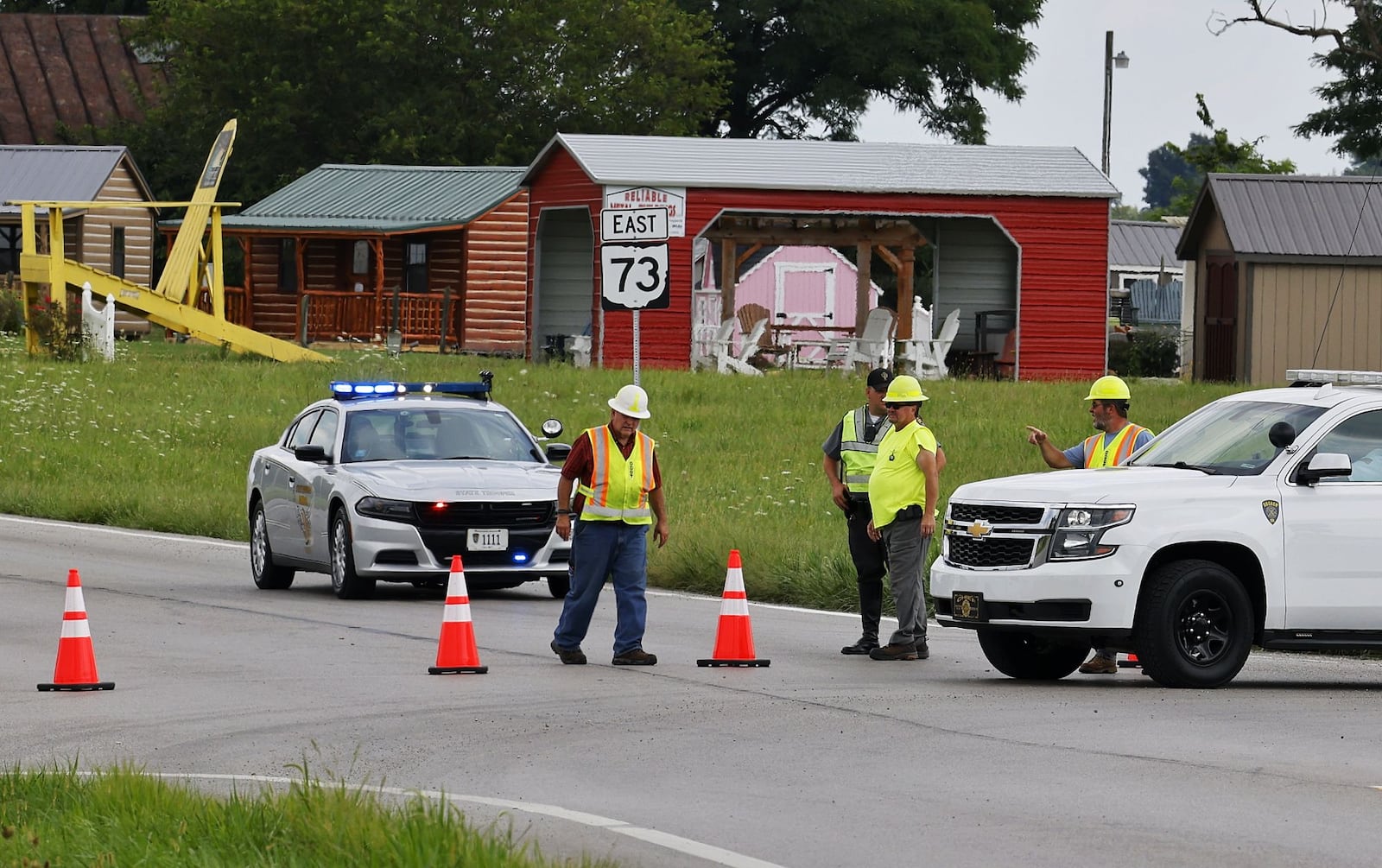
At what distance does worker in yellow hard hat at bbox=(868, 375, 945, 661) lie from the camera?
14.1m

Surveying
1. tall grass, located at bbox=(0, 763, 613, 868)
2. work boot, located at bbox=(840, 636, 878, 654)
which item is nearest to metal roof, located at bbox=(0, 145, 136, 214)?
work boot, located at bbox=(840, 636, 878, 654)

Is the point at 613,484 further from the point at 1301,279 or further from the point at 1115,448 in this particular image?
the point at 1301,279

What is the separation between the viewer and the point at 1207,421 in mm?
13977

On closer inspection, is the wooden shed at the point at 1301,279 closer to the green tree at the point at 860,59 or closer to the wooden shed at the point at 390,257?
the wooden shed at the point at 390,257

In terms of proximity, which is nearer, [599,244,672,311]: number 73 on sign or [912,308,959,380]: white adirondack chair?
[599,244,672,311]: number 73 on sign

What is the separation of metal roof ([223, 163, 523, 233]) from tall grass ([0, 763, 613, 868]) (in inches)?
1584

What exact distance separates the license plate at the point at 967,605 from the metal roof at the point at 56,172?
46133 millimetres

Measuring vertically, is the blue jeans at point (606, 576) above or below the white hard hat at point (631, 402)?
below

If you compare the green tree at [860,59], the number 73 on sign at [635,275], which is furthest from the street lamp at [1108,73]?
the number 73 on sign at [635,275]

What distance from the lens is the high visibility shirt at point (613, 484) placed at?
13547mm

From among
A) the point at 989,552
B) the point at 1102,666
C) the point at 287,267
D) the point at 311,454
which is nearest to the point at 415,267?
the point at 287,267

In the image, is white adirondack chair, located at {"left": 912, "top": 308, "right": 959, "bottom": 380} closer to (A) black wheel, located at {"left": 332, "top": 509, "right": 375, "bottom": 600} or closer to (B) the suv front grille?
(A) black wheel, located at {"left": 332, "top": 509, "right": 375, "bottom": 600}

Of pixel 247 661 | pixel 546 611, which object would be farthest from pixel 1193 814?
pixel 546 611

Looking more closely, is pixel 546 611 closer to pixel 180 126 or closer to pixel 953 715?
pixel 953 715
